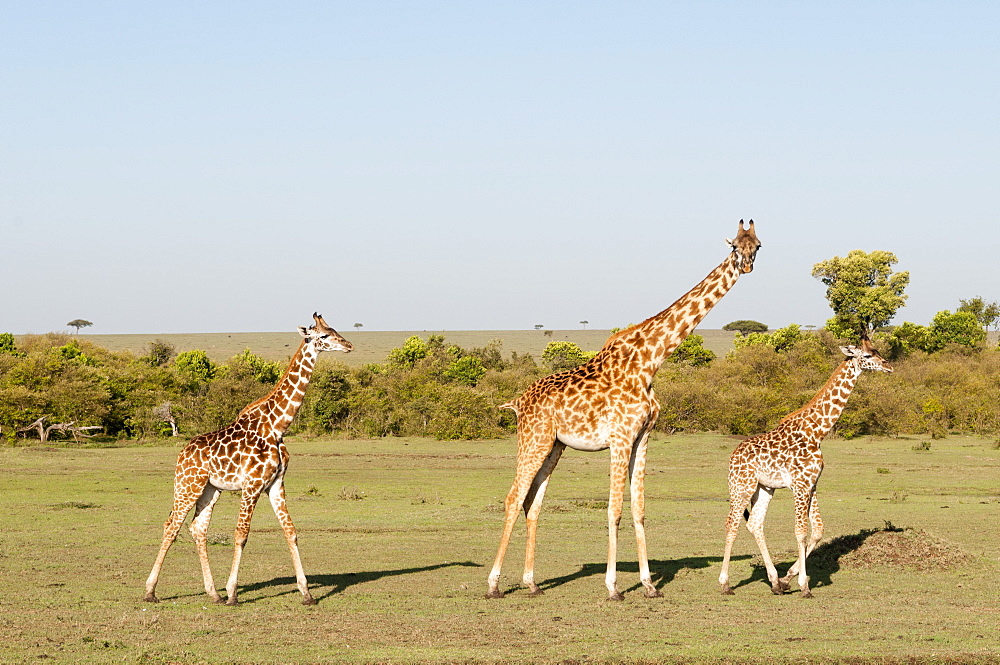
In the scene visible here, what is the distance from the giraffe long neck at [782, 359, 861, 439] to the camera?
48.4 feet

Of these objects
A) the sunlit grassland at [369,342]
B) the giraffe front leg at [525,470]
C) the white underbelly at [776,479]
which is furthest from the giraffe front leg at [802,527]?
the sunlit grassland at [369,342]

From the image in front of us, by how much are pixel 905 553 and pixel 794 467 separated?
320cm

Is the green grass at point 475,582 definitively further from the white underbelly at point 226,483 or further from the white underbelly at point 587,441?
the white underbelly at point 587,441

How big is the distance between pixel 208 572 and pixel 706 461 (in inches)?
1018

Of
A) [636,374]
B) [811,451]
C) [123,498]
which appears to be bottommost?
[123,498]

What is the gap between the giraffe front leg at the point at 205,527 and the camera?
13.3 m

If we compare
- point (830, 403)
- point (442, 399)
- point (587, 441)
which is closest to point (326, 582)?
point (587, 441)

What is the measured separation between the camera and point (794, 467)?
1431 cm

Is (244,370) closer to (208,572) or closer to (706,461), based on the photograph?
(706,461)

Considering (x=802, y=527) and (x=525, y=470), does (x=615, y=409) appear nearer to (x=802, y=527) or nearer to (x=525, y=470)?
(x=525, y=470)

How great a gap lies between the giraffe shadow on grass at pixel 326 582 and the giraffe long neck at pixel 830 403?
210 inches

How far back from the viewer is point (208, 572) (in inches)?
525

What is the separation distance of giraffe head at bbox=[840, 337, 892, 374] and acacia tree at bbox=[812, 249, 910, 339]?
2636 inches

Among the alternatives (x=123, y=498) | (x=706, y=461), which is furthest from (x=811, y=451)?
(x=706, y=461)
